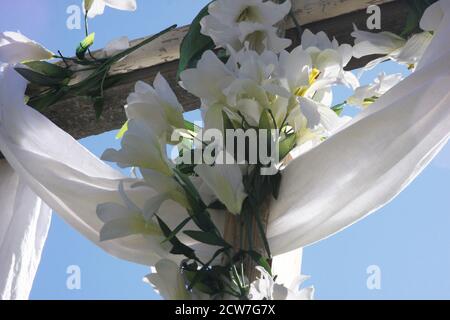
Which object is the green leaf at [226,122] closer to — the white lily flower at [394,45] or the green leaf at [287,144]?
the green leaf at [287,144]

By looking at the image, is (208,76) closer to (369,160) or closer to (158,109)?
(158,109)

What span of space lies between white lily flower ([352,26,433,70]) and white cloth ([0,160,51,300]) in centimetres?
61

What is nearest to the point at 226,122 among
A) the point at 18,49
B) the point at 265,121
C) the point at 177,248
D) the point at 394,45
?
the point at 265,121

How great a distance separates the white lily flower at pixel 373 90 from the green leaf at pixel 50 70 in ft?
1.91

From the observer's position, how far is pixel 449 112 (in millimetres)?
1009

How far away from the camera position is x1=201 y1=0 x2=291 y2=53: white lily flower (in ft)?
3.41

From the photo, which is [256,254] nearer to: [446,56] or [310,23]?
[446,56]

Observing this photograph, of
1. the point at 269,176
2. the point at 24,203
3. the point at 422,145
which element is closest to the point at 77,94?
the point at 24,203

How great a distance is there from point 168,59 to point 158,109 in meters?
0.49

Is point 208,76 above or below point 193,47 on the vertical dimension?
below

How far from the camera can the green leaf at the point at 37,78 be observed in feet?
4.75

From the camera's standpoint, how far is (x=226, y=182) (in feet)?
3.13

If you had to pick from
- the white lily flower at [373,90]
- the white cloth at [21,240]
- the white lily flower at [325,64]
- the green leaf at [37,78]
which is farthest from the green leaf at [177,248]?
the green leaf at [37,78]

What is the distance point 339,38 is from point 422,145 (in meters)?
0.39
